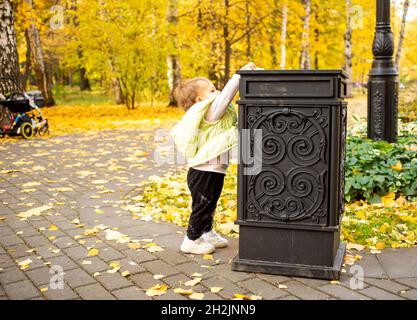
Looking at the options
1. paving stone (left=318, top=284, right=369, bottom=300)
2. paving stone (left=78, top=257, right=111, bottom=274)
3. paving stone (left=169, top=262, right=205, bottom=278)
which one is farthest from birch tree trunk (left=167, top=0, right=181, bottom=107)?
paving stone (left=318, top=284, right=369, bottom=300)

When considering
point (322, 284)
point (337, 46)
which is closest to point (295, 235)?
point (322, 284)

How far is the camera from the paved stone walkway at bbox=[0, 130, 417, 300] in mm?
3193

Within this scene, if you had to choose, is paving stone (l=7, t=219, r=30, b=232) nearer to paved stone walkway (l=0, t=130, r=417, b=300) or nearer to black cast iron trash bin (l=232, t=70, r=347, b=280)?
paved stone walkway (l=0, t=130, r=417, b=300)

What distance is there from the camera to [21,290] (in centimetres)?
324

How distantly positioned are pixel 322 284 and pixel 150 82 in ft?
56.1

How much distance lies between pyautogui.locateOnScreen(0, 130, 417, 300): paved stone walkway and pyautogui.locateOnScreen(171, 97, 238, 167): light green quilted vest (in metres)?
0.83

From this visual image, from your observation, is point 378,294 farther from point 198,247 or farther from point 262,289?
point 198,247

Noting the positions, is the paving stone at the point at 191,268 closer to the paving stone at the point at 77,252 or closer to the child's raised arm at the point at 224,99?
the paving stone at the point at 77,252

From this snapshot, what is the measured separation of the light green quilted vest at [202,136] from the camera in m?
3.64

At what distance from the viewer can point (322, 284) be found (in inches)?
129

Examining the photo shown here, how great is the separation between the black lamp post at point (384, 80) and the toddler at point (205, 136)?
3.45 meters
